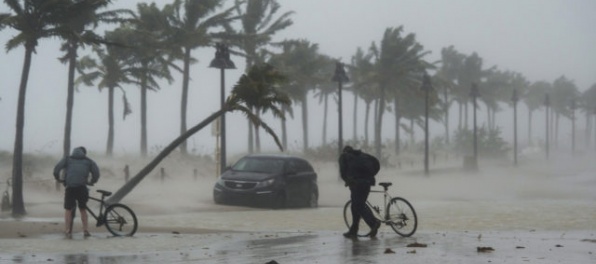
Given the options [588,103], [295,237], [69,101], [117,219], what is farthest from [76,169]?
[588,103]

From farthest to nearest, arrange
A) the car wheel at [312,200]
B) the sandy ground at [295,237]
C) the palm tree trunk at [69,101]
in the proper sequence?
1. the palm tree trunk at [69,101]
2. the car wheel at [312,200]
3. the sandy ground at [295,237]

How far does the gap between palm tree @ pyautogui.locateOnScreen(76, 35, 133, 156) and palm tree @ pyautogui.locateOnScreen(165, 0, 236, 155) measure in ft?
10.6

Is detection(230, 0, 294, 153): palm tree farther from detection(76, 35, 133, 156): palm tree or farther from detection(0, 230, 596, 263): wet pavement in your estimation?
detection(0, 230, 596, 263): wet pavement

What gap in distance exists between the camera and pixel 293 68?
218 feet

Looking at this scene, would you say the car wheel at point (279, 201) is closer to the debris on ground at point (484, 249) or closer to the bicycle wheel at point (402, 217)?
the bicycle wheel at point (402, 217)

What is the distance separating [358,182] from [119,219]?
4296 mm

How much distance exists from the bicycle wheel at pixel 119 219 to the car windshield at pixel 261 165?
352 inches

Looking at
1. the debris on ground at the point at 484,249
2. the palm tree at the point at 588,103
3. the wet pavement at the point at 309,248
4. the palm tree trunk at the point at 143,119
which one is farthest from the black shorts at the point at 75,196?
the palm tree at the point at 588,103

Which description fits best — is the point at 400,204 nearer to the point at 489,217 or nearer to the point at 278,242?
the point at 278,242

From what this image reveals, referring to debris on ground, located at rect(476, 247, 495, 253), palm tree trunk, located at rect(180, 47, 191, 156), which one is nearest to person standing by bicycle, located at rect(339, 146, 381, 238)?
debris on ground, located at rect(476, 247, 495, 253)

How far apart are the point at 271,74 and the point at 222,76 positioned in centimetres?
733

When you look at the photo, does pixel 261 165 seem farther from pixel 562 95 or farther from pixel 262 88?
pixel 562 95

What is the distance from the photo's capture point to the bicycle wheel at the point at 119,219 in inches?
639

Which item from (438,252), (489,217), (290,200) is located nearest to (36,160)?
(290,200)
